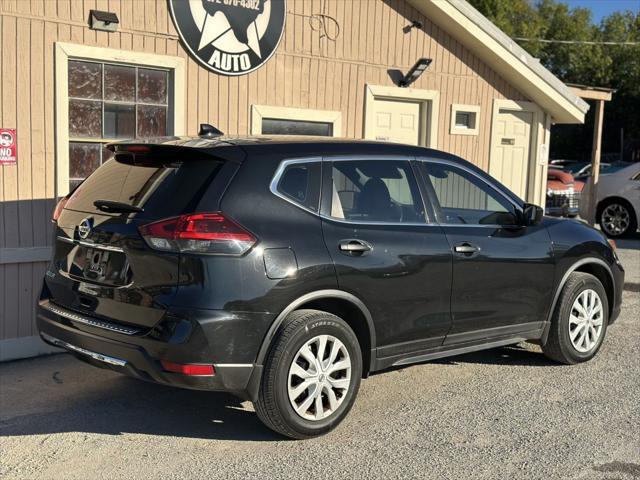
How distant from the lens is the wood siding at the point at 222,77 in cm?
620

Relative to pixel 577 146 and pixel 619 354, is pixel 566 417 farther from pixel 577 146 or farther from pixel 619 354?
pixel 577 146

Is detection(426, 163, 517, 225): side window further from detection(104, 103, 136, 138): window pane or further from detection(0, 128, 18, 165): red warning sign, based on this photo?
detection(0, 128, 18, 165): red warning sign

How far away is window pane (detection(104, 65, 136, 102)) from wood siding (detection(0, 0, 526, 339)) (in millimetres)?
212

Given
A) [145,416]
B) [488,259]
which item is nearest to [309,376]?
[145,416]

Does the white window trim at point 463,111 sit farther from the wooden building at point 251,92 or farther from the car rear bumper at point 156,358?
the car rear bumper at point 156,358

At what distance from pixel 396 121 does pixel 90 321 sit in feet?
17.7

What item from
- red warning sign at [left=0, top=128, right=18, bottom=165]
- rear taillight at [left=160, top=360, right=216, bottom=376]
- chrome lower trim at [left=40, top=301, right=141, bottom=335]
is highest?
red warning sign at [left=0, top=128, right=18, bottom=165]

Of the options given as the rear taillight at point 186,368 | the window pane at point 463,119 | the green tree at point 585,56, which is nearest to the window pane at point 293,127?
the window pane at point 463,119

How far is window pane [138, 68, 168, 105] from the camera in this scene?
6922 mm

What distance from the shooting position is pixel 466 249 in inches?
202

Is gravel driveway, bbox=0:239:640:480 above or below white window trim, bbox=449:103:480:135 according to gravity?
below

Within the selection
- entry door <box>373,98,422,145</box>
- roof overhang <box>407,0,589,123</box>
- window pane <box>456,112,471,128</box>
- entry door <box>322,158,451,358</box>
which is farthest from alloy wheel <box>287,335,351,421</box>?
window pane <box>456,112,471,128</box>

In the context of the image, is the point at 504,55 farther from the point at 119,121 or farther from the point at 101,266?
the point at 101,266

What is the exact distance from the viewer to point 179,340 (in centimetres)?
397
